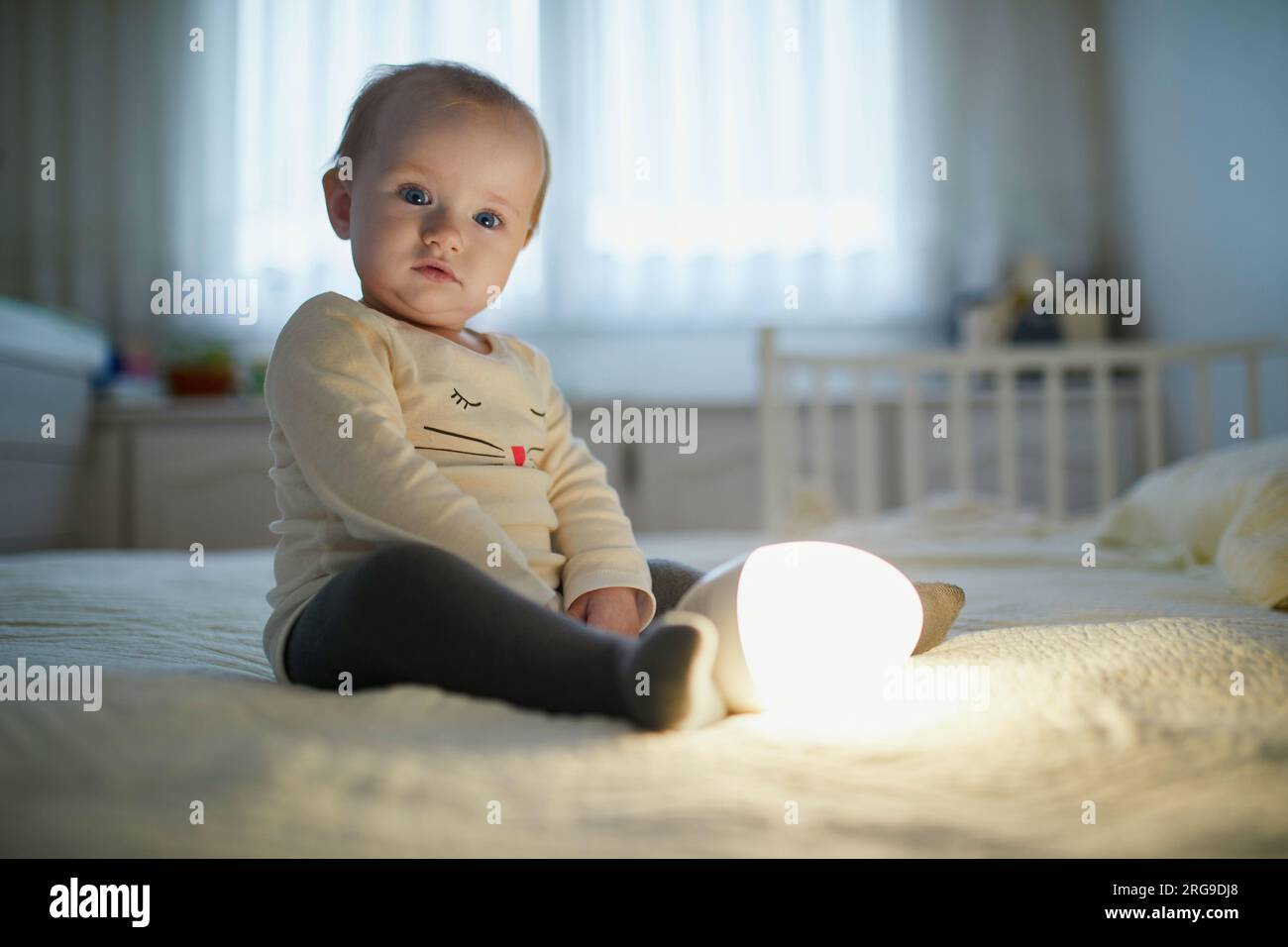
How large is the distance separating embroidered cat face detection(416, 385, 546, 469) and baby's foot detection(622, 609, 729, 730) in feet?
0.96

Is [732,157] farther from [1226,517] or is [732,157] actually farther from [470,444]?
[470,444]

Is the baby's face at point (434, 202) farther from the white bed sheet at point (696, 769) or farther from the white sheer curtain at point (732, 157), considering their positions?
the white sheer curtain at point (732, 157)

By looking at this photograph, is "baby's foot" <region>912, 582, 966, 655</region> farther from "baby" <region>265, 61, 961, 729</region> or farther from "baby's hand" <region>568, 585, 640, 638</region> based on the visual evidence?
"baby's hand" <region>568, 585, 640, 638</region>

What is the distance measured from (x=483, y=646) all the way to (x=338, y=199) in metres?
0.46

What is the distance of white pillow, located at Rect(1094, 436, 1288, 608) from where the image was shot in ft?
3.01

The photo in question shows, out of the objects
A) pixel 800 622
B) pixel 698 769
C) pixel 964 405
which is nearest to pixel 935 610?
pixel 800 622

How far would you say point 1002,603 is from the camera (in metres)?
0.93

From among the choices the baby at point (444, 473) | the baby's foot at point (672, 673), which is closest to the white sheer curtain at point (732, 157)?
the baby at point (444, 473)

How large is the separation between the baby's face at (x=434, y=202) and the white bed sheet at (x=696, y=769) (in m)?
0.33

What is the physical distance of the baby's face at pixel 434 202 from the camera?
0.76 meters

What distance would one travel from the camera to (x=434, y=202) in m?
0.78

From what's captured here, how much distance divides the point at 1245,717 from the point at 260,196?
295cm
